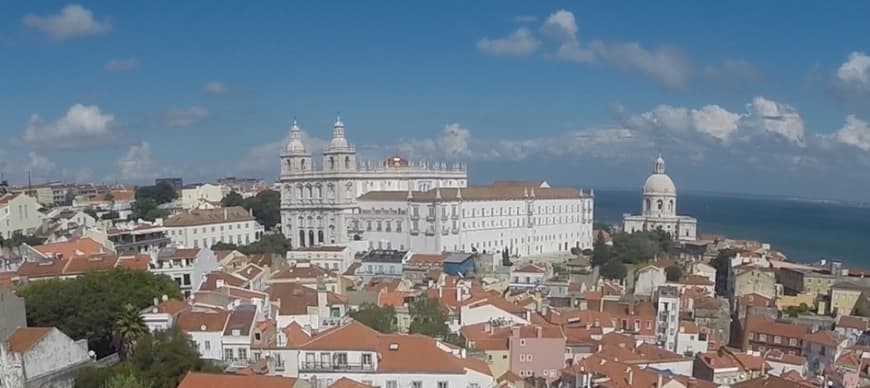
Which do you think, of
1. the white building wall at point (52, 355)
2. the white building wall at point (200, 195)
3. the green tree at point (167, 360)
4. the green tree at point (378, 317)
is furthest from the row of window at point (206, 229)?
the green tree at point (167, 360)

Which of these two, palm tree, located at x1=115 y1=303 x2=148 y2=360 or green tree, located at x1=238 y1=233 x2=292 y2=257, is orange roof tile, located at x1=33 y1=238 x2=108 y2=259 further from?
palm tree, located at x1=115 y1=303 x2=148 y2=360

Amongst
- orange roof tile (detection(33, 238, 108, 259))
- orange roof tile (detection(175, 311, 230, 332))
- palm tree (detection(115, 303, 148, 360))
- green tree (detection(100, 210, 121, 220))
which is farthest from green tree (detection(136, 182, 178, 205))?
Result: orange roof tile (detection(175, 311, 230, 332))

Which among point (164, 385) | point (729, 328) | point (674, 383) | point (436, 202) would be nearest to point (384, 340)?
point (164, 385)

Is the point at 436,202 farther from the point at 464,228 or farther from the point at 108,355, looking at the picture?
the point at 108,355

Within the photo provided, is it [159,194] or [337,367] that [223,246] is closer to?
[337,367]

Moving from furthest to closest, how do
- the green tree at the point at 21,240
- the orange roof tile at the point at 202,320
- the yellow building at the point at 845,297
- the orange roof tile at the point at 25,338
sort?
the green tree at the point at 21,240 → the yellow building at the point at 845,297 → the orange roof tile at the point at 202,320 → the orange roof tile at the point at 25,338

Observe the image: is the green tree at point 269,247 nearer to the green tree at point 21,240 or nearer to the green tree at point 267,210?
the green tree at point 21,240

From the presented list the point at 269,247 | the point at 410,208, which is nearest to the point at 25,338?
the point at 269,247
